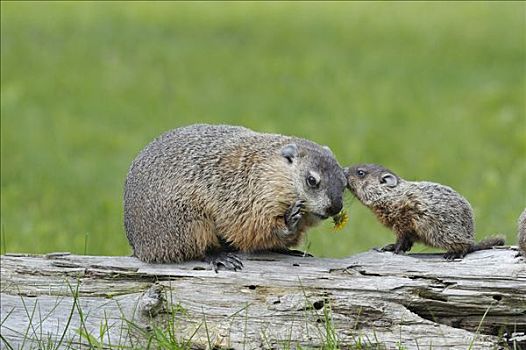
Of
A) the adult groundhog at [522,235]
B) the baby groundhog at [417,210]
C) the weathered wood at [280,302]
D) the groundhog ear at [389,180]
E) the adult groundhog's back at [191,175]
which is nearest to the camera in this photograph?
the weathered wood at [280,302]

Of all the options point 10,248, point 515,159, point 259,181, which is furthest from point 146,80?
point 259,181

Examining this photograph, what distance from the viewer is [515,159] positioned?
15.8 m

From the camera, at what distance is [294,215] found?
21.9ft

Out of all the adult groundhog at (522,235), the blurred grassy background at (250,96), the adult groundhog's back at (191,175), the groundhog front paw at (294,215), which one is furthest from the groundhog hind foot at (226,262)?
the blurred grassy background at (250,96)

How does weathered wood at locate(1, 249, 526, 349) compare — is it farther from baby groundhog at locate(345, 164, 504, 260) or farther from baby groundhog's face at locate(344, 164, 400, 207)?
baby groundhog's face at locate(344, 164, 400, 207)

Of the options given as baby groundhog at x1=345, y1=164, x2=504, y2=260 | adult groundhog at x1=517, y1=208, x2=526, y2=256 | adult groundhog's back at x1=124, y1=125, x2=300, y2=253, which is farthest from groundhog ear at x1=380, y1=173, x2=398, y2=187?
adult groundhog at x1=517, y1=208, x2=526, y2=256

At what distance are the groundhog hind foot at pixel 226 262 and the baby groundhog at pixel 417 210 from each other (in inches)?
39.6

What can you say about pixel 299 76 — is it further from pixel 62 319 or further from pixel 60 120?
pixel 62 319

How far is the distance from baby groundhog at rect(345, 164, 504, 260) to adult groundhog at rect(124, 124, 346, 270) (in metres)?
0.35

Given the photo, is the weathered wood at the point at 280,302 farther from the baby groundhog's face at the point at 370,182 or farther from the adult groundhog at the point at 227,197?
the baby groundhog's face at the point at 370,182

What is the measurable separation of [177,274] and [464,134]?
1151 centimetres

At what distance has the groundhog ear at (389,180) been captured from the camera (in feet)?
23.0

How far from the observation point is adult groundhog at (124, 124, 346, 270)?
6.72 meters

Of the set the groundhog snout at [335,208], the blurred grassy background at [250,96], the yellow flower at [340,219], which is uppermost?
the blurred grassy background at [250,96]
